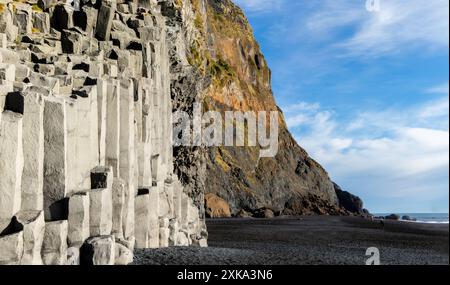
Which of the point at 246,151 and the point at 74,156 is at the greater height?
the point at 246,151

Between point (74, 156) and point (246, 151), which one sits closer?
point (74, 156)

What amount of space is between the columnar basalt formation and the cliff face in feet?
236

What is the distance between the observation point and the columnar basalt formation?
12.4m

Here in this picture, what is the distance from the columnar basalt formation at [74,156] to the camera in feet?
40.7

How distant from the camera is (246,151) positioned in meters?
141

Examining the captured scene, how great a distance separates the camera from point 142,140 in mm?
23188

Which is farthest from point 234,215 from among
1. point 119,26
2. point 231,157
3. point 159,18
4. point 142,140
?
point 142,140

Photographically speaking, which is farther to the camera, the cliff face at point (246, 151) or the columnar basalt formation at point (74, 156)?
the cliff face at point (246, 151)

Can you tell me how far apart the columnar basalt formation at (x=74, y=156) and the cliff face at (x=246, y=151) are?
7193 cm

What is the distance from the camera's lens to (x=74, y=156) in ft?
48.7

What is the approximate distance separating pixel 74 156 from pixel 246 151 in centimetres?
12631

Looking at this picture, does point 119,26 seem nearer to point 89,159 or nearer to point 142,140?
point 142,140
